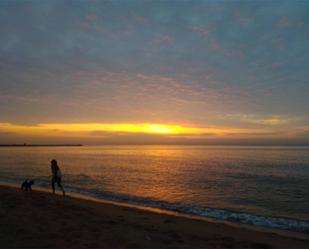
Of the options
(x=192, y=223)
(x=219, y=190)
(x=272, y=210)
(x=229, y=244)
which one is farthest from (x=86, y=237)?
(x=219, y=190)

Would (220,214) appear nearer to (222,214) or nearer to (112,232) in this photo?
(222,214)

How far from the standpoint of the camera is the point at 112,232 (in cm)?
861

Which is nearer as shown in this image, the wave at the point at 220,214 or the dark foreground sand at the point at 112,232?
the dark foreground sand at the point at 112,232

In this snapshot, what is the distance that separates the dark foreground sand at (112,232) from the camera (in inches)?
293

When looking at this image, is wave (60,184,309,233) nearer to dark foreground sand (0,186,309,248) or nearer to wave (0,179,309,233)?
wave (0,179,309,233)

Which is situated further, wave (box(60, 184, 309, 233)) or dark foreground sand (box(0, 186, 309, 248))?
wave (box(60, 184, 309, 233))

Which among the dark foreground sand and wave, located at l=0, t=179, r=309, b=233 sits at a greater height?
the dark foreground sand

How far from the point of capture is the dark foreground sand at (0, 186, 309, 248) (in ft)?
24.4

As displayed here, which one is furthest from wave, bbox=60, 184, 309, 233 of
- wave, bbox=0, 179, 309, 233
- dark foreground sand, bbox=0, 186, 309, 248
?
dark foreground sand, bbox=0, 186, 309, 248

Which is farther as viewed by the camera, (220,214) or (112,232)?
(220,214)

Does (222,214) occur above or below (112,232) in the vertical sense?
below

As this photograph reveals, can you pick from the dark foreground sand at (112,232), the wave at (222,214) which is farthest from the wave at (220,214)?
the dark foreground sand at (112,232)

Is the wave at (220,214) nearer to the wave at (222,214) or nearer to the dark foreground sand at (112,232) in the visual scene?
the wave at (222,214)

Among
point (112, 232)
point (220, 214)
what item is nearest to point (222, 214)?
point (220, 214)
